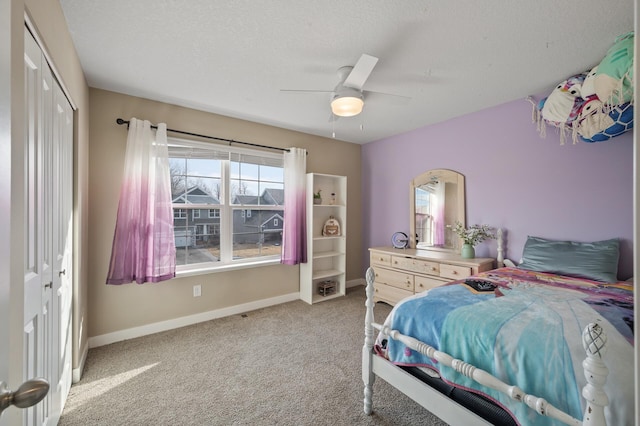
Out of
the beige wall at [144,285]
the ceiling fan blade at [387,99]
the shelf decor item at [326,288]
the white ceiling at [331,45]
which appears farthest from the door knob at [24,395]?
the shelf decor item at [326,288]

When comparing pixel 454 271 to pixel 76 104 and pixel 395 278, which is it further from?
pixel 76 104

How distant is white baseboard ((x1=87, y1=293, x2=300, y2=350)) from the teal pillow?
2.84 meters

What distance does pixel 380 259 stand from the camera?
3.71 m

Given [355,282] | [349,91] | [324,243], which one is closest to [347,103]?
[349,91]

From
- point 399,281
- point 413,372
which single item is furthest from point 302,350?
point 399,281

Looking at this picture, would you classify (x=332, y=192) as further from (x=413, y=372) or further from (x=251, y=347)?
(x=413, y=372)

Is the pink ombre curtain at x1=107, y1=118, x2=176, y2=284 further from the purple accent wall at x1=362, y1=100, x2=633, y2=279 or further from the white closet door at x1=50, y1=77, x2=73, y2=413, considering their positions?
the purple accent wall at x1=362, y1=100, x2=633, y2=279

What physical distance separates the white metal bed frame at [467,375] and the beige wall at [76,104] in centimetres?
214

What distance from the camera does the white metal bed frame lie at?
2.82 ft

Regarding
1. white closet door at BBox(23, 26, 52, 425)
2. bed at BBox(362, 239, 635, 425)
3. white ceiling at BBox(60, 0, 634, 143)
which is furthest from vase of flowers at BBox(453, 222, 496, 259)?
white closet door at BBox(23, 26, 52, 425)

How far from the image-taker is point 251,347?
2.53 metres

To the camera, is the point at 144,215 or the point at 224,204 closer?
the point at 144,215

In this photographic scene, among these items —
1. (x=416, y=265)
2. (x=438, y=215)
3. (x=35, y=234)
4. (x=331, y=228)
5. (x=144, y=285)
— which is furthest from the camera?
(x=331, y=228)

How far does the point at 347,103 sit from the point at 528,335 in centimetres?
195
